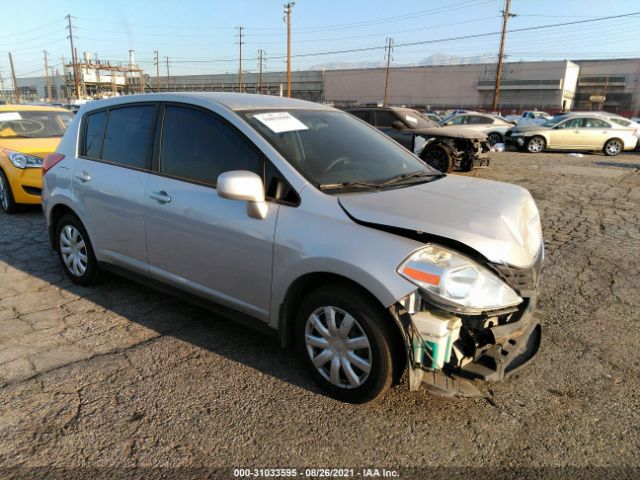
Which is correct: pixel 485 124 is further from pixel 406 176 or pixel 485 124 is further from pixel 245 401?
pixel 245 401

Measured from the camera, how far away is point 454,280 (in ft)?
7.70

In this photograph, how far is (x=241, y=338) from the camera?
3.51 m

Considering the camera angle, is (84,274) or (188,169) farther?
(84,274)

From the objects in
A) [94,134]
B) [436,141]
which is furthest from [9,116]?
[436,141]

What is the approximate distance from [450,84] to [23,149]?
245ft

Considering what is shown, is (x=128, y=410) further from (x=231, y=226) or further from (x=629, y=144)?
(x=629, y=144)

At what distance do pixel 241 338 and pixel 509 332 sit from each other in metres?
1.90

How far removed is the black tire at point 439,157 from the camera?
447 inches

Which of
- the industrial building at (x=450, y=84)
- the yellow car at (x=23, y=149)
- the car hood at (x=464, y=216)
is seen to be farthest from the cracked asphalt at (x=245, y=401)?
the industrial building at (x=450, y=84)

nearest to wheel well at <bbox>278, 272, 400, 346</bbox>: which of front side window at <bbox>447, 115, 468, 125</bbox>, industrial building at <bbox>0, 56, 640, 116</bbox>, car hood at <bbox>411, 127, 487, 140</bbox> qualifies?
car hood at <bbox>411, 127, 487, 140</bbox>

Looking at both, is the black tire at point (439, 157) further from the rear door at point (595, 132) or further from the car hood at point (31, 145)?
the rear door at point (595, 132)

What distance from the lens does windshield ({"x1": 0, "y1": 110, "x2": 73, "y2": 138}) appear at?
7.68m

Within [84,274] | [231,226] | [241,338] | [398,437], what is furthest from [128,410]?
[84,274]

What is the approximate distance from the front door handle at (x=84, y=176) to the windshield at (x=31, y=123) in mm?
4612
